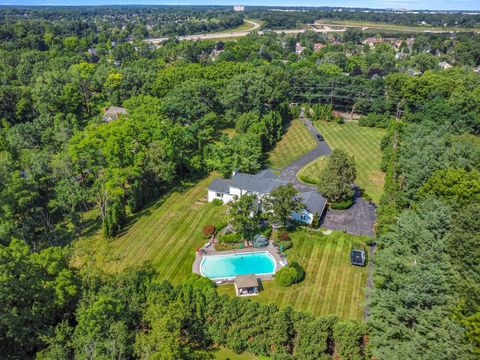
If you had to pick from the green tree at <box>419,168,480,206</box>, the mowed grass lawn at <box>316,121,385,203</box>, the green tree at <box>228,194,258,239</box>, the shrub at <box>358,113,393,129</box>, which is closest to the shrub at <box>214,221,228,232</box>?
the green tree at <box>228,194,258,239</box>

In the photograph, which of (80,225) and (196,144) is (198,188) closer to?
(196,144)

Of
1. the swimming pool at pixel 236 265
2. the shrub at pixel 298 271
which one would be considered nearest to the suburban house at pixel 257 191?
the swimming pool at pixel 236 265

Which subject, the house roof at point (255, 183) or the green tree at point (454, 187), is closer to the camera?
the green tree at point (454, 187)

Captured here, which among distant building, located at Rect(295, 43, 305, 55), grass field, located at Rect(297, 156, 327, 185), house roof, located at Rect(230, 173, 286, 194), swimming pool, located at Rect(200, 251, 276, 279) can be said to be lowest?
swimming pool, located at Rect(200, 251, 276, 279)

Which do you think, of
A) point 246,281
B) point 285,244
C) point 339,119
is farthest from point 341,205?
point 339,119

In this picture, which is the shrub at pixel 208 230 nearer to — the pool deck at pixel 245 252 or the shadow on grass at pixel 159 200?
the pool deck at pixel 245 252

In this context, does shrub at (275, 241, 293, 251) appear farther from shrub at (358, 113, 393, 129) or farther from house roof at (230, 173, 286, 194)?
shrub at (358, 113, 393, 129)
